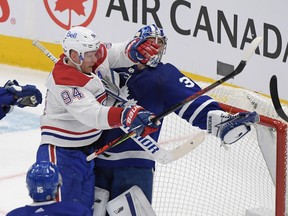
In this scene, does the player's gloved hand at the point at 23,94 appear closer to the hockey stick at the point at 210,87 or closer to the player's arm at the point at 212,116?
the hockey stick at the point at 210,87

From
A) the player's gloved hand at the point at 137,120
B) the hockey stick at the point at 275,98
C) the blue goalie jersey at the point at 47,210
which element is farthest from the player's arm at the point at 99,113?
the blue goalie jersey at the point at 47,210

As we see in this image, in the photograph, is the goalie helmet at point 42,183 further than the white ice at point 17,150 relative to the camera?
No

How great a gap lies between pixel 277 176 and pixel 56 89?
3.03 feet

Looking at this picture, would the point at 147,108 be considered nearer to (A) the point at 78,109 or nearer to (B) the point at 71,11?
(A) the point at 78,109

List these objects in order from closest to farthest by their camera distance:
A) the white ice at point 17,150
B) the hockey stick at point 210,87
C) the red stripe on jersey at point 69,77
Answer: the hockey stick at point 210,87 < the red stripe on jersey at point 69,77 < the white ice at point 17,150

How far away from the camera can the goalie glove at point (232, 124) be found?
2.76m

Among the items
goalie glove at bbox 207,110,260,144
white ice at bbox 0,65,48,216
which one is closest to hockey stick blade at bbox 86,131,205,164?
goalie glove at bbox 207,110,260,144

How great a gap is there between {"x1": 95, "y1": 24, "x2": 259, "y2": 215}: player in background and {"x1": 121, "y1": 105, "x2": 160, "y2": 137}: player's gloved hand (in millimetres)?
263

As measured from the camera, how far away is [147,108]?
303 centimetres

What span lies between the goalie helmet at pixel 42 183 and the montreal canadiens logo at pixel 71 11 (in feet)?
13.4

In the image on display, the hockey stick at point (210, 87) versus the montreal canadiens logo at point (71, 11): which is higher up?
the hockey stick at point (210, 87)

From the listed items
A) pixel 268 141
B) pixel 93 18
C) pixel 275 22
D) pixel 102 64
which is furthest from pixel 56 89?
pixel 93 18

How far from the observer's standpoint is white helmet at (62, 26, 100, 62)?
2.91 metres

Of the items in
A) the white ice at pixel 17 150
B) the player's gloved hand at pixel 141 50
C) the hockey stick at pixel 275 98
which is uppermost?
the player's gloved hand at pixel 141 50
